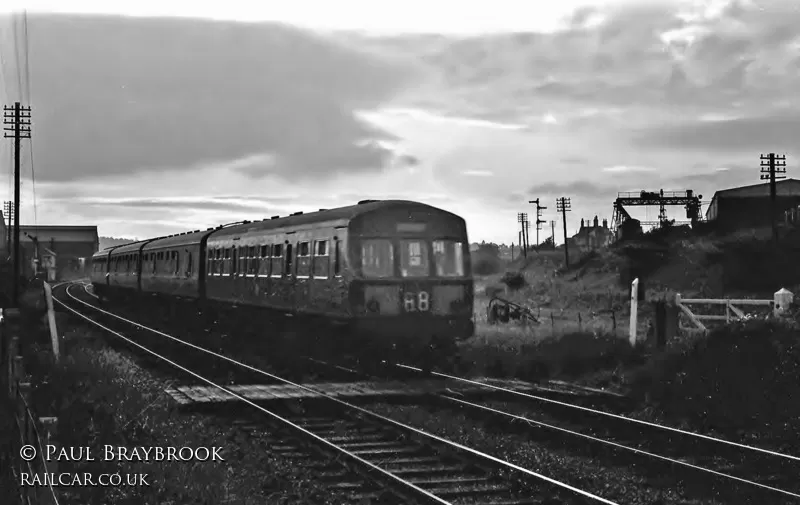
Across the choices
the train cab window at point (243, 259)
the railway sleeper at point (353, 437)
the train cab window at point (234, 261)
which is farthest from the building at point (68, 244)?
the railway sleeper at point (353, 437)

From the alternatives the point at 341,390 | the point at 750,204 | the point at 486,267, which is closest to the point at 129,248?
the point at 341,390

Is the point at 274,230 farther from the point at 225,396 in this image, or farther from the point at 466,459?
the point at 466,459

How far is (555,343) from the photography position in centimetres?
1820

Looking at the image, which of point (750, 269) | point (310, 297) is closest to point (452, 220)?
point (310, 297)

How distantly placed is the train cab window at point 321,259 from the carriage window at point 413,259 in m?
1.46

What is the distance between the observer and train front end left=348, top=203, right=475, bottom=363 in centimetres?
Result: 1565

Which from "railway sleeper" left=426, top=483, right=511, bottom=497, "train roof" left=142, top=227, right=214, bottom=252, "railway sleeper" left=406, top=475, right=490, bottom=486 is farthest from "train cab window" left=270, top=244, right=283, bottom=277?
"railway sleeper" left=426, top=483, right=511, bottom=497

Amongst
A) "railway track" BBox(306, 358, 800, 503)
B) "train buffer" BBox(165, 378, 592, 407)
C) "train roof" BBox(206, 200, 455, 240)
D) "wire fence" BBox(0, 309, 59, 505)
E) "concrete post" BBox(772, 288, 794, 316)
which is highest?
"train roof" BBox(206, 200, 455, 240)

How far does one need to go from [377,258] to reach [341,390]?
2960 mm

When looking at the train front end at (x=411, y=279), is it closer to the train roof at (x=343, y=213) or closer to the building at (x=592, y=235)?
the train roof at (x=343, y=213)

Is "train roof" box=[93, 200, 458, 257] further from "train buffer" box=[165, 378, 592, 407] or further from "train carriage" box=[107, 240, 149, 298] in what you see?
"train carriage" box=[107, 240, 149, 298]

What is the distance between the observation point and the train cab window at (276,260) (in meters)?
19.5

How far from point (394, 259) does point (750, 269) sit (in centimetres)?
4016

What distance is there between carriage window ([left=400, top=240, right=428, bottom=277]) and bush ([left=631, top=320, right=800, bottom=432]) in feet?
14.3
